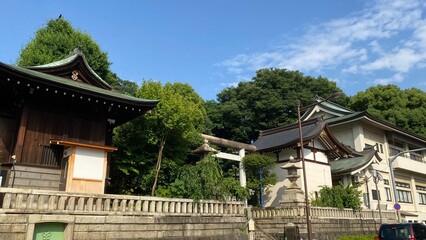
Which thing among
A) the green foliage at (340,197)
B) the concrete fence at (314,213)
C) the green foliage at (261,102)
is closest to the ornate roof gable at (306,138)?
the green foliage at (340,197)

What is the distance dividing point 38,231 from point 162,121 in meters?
10.0

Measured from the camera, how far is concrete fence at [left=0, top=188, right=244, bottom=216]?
1159 centimetres

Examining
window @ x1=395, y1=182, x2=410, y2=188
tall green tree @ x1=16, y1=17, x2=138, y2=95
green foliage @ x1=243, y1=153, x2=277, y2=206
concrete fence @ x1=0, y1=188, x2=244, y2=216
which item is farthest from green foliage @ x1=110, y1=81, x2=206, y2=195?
window @ x1=395, y1=182, x2=410, y2=188

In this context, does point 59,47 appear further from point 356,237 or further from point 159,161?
point 356,237

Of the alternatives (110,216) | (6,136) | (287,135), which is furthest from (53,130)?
(287,135)

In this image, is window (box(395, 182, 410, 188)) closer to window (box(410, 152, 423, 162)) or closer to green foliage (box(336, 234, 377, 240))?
window (box(410, 152, 423, 162))

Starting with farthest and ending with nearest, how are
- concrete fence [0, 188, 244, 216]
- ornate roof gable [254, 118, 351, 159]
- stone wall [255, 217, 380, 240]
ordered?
1. ornate roof gable [254, 118, 351, 159]
2. stone wall [255, 217, 380, 240]
3. concrete fence [0, 188, 244, 216]

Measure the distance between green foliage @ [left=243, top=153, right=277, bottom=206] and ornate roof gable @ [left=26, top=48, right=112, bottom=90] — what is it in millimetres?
13321

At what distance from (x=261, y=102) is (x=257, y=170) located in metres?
25.8

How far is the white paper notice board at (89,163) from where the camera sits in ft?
51.5

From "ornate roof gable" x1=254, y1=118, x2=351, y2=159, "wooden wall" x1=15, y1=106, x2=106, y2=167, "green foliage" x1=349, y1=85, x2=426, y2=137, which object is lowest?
"wooden wall" x1=15, y1=106, x2=106, y2=167

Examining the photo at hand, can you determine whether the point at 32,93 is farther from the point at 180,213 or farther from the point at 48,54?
the point at 48,54

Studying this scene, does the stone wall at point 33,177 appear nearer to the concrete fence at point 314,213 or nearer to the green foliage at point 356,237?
the concrete fence at point 314,213

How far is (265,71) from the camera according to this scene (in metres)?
59.0
